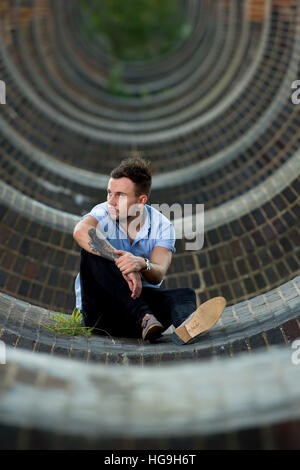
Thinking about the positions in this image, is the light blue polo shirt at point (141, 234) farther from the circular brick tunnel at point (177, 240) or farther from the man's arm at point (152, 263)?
the circular brick tunnel at point (177, 240)

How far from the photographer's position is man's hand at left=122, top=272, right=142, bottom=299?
7.93ft

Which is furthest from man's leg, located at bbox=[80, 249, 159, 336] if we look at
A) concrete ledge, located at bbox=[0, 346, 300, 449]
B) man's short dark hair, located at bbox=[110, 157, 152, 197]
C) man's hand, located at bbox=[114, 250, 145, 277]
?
concrete ledge, located at bbox=[0, 346, 300, 449]

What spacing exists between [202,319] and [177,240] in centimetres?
190

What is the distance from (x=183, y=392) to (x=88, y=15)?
14824 millimetres

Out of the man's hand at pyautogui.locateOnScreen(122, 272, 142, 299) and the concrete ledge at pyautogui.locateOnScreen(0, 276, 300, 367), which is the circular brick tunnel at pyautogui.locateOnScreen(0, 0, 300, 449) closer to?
the concrete ledge at pyautogui.locateOnScreen(0, 276, 300, 367)

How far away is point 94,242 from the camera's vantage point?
2482mm

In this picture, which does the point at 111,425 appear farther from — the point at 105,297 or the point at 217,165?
the point at 217,165

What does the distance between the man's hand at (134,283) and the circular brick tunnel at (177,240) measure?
1.10ft

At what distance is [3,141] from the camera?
4.80 m

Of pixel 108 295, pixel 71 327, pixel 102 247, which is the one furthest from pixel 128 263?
pixel 71 327

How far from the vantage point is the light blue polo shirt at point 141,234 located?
264 cm

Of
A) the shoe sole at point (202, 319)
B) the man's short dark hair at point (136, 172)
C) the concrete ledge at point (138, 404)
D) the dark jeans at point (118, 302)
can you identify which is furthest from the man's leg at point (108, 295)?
the concrete ledge at point (138, 404)

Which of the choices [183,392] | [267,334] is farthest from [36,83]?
[183,392]

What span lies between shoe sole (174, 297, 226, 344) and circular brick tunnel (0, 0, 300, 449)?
3.7 inches
